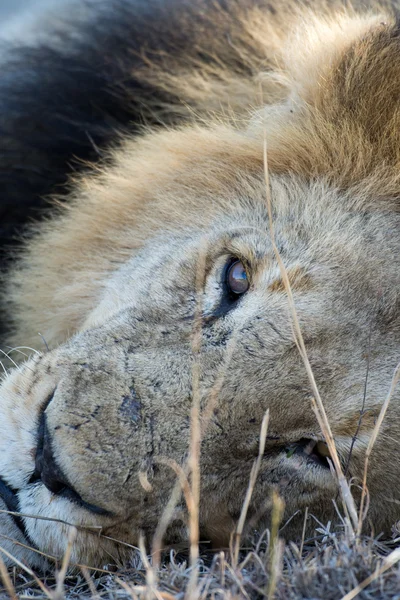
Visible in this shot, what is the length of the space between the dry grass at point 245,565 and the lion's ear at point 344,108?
48cm

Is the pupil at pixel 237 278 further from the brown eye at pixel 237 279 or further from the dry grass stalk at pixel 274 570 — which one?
the dry grass stalk at pixel 274 570

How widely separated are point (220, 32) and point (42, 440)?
6.59ft

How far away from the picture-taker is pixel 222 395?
76.1 inches

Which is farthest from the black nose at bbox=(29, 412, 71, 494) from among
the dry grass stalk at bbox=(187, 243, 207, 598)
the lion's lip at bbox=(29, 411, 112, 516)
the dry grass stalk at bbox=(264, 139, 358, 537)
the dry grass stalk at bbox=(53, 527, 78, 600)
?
the dry grass stalk at bbox=(264, 139, 358, 537)

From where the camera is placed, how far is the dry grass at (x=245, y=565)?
1587mm

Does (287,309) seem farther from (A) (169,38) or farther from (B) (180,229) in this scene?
(A) (169,38)

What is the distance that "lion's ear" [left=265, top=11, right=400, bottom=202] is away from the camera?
7.75 ft

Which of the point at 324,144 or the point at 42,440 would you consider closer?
the point at 42,440

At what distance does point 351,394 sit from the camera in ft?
6.53

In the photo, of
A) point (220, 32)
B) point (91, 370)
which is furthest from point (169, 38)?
point (91, 370)

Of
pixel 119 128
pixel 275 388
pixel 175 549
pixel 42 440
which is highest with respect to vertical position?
pixel 119 128

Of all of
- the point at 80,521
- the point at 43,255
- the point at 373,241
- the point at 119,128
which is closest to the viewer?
the point at 80,521

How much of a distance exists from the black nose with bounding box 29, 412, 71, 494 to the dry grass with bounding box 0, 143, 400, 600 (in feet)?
0.36

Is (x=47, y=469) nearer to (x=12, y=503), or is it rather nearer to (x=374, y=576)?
(x=12, y=503)
